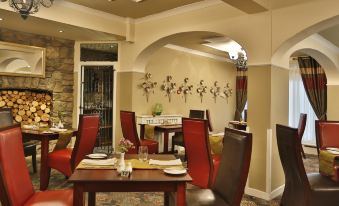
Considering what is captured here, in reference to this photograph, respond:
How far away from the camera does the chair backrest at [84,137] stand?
141 inches

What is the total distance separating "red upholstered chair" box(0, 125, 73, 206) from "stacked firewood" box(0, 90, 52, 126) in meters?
3.40

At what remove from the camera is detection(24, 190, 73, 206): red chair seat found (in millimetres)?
2076

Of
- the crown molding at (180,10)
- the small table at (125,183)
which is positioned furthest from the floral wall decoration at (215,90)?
the small table at (125,183)

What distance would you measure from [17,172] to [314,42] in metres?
4.86

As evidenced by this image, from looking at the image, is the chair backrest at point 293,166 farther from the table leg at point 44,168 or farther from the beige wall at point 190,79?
the beige wall at point 190,79

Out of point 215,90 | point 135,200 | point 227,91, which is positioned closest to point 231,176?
point 135,200

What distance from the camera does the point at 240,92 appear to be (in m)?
8.50

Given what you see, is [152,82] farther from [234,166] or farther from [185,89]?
[234,166]

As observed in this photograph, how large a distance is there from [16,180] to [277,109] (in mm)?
3134

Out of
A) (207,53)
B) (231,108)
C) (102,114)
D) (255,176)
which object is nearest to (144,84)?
(102,114)

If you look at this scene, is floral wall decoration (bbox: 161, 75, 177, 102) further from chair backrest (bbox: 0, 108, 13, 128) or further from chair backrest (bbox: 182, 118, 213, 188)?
chair backrest (bbox: 0, 108, 13, 128)

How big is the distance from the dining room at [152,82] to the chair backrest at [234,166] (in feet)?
0.10

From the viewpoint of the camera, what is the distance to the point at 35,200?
2.11 metres

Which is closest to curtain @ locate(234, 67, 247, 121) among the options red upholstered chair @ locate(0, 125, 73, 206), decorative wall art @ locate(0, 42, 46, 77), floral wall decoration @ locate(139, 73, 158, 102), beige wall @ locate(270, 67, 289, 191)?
floral wall decoration @ locate(139, 73, 158, 102)
